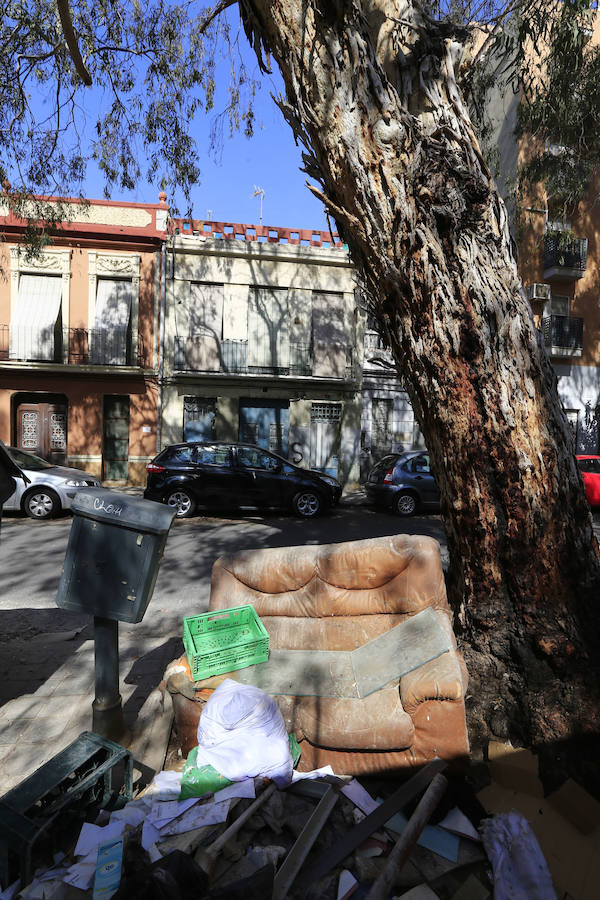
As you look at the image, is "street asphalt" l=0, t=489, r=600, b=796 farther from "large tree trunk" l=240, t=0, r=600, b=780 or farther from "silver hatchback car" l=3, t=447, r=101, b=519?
"large tree trunk" l=240, t=0, r=600, b=780

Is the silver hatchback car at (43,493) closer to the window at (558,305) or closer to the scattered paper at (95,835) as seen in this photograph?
the scattered paper at (95,835)

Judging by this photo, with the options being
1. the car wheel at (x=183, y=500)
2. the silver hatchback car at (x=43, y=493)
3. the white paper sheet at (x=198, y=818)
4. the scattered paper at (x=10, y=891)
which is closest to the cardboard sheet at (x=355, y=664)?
the white paper sheet at (x=198, y=818)

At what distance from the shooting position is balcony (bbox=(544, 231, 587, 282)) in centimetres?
1733

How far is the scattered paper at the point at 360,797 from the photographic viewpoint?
2416mm

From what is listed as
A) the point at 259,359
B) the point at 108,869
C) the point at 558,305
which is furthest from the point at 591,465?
the point at 108,869

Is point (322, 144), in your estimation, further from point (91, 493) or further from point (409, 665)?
point (409, 665)

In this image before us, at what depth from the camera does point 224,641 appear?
3.15 metres

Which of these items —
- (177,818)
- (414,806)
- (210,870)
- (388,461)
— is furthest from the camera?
(388,461)

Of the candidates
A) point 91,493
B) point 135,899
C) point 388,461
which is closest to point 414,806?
point 135,899

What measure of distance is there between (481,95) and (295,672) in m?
8.42

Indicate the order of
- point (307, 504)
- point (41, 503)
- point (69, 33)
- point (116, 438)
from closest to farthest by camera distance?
1. point (69, 33)
2. point (41, 503)
3. point (307, 504)
4. point (116, 438)

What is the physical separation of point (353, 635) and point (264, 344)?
46.2ft

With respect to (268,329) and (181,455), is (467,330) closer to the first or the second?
(181,455)

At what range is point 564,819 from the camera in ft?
7.89
